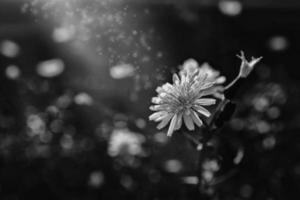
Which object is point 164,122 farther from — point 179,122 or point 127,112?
point 127,112

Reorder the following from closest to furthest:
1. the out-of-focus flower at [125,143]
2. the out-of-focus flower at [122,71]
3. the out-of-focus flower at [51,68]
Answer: the out-of-focus flower at [122,71]
the out-of-focus flower at [125,143]
the out-of-focus flower at [51,68]

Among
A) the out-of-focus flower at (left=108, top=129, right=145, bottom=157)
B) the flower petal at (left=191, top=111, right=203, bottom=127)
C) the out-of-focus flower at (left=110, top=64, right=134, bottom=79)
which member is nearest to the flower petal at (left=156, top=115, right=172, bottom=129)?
the flower petal at (left=191, top=111, right=203, bottom=127)

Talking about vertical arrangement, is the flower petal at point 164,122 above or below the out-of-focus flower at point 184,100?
below

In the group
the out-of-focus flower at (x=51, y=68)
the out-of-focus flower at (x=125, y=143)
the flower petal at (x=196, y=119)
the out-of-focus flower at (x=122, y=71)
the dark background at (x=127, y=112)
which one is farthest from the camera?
the out-of-focus flower at (x=51, y=68)

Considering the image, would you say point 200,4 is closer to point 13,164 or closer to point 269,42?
point 269,42

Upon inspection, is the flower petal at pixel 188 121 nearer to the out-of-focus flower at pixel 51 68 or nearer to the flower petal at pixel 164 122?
the flower petal at pixel 164 122

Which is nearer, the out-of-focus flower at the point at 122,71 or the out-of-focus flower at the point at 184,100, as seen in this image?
the out-of-focus flower at the point at 184,100

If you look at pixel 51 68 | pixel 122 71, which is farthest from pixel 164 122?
pixel 51 68

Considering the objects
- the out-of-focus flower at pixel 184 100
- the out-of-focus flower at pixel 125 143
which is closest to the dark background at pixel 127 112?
the out-of-focus flower at pixel 125 143

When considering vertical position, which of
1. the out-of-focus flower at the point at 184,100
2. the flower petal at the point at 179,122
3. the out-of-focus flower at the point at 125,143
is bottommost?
the flower petal at the point at 179,122
